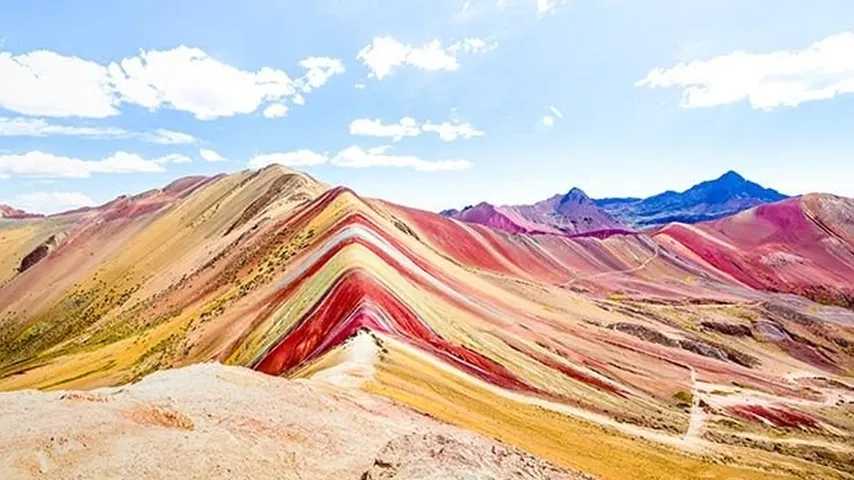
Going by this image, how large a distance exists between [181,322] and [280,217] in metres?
A: 36.1

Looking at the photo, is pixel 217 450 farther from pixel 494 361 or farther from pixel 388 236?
pixel 388 236

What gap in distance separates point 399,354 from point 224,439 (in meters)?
19.6

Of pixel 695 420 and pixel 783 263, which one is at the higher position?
pixel 783 263

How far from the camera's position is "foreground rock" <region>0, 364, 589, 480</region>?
56.2ft

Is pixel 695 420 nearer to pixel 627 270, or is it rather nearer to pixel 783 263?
pixel 627 270

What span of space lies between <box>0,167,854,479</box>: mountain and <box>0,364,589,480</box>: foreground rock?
0.35 ft

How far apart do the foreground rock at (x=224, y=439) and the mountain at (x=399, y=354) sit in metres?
0.11

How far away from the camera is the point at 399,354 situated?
1523 inches

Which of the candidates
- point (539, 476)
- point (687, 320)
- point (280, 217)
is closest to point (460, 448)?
point (539, 476)

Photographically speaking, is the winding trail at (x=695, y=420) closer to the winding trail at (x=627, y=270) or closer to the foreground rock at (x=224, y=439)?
the foreground rock at (x=224, y=439)

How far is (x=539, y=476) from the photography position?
2164 cm

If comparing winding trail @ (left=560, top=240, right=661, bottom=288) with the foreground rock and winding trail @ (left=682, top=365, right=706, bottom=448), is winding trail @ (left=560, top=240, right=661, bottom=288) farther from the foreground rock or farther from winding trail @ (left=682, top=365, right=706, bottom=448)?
the foreground rock

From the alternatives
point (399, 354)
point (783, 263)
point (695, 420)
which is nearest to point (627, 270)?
point (783, 263)

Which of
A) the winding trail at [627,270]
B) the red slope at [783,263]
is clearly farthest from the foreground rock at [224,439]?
the red slope at [783,263]
